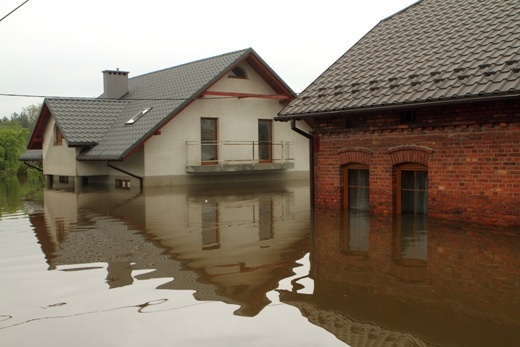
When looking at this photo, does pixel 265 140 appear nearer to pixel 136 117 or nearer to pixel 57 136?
pixel 136 117

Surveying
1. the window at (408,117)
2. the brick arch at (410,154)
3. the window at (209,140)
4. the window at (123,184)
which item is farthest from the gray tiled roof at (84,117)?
the window at (408,117)

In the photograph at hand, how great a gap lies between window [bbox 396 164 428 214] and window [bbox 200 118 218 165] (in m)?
12.0

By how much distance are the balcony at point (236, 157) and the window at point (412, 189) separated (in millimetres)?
11560

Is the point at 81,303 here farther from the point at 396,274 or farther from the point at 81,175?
the point at 81,175

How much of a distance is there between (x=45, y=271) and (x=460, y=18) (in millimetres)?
10633

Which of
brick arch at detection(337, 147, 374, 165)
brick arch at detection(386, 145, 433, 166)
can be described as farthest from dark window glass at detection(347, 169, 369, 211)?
brick arch at detection(386, 145, 433, 166)

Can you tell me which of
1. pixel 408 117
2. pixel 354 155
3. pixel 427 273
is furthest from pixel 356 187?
pixel 427 273

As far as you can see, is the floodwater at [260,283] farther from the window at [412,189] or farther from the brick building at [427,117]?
the brick building at [427,117]

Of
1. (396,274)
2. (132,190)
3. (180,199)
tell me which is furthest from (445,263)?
(132,190)

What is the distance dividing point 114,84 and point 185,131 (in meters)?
7.01

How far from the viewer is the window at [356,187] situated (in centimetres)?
1289

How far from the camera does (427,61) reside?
11.9 meters

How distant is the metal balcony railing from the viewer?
2284 cm

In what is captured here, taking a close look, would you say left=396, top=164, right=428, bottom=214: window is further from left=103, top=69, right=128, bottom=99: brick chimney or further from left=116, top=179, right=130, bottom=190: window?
left=103, top=69, right=128, bottom=99: brick chimney
